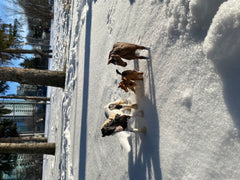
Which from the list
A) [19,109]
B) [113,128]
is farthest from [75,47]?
[19,109]

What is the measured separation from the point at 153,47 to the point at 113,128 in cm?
77

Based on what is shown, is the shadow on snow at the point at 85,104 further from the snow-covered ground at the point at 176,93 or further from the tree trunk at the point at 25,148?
the tree trunk at the point at 25,148

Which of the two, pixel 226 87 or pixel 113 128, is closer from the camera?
pixel 226 87

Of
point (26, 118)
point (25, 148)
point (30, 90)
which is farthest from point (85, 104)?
point (26, 118)

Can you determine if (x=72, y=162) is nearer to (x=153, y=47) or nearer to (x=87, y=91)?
(x=87, y=91)

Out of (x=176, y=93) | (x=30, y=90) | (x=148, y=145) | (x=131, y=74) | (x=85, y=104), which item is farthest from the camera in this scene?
(x=30, y=90)

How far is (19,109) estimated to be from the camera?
11.6 meters

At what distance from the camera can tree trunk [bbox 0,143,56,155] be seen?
186 inches

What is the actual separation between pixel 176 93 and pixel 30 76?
9.86 feet

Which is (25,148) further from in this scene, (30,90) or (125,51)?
(30,90)

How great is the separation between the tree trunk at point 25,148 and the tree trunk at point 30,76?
1.73m

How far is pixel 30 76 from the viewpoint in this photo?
12.2 ft

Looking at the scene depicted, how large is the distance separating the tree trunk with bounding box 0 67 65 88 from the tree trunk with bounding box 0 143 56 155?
173 centimetres

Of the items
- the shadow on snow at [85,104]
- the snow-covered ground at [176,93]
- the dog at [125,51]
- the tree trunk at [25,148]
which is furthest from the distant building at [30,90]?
the dog at [125,51]
